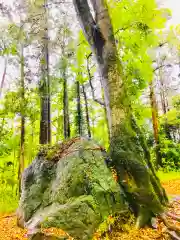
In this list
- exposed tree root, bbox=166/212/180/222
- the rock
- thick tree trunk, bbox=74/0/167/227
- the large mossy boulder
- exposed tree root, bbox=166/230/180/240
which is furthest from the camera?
thick tree trunk, bbox=74/0/167/227

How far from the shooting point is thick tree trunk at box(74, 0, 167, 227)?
523cm

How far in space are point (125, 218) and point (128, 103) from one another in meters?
2.82

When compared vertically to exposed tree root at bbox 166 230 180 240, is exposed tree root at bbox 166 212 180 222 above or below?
above

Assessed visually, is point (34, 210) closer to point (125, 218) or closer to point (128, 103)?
point (125, 218)

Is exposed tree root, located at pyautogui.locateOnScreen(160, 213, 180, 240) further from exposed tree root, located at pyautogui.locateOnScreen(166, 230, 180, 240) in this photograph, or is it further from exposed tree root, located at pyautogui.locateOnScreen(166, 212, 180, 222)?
exposed tree root, located at pyautogui.locateOnScreen(166, 212, 180, 222)

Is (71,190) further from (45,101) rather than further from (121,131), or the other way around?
(45,101)

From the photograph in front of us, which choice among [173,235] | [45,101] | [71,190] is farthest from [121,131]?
[45,101]

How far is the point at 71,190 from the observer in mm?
5141

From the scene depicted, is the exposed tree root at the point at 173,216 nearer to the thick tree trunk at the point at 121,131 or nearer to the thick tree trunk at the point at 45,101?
the thick tree trunk at the point at 121,131

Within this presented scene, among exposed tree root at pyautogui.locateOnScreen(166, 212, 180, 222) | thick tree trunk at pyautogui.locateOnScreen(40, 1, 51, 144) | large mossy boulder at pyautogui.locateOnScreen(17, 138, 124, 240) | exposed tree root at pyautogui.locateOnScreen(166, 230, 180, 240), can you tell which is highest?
thick tree trunk at pyautogui.locateOnScreen(40, 1, 51, 144)

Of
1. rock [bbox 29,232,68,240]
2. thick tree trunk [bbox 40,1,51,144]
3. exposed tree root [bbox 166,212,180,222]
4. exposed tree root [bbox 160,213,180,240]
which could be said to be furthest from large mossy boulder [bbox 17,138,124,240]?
thick tree trunk [bbox 40,1,51,144]

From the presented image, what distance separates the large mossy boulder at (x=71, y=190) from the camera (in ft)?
14.9

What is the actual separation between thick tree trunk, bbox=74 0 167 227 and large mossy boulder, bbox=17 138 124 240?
36cm

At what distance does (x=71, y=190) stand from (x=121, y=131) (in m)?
1.89
